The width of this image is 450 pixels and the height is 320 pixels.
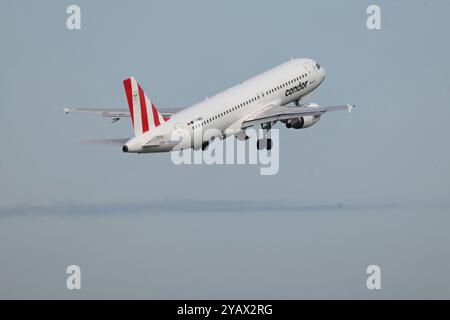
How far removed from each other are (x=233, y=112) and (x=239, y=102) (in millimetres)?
1517

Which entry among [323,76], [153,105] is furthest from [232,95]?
[323,76]

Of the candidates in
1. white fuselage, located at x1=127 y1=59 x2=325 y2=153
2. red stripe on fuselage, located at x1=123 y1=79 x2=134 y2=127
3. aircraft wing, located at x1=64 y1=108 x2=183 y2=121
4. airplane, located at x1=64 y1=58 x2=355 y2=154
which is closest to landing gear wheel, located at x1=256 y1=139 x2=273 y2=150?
airplane, located at x1=64 y1=58 x2=355 y2=154

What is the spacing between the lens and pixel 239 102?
394 feet

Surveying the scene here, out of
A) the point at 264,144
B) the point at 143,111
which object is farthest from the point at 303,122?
A: the point at 143,111

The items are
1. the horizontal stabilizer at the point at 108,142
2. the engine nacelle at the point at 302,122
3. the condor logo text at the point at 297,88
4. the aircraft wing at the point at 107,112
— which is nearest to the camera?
the horizontal stabilizer at the point at 108,142

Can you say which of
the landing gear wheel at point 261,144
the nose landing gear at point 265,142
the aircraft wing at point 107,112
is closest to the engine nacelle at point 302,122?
the nose landing gear at point 265,142

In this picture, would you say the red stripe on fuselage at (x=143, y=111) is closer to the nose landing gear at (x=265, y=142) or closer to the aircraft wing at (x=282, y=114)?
the aircraft wing at (x=282, y=114)

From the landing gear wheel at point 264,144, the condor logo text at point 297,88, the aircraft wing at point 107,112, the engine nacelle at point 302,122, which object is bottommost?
the landing gear wheel at point 264,144

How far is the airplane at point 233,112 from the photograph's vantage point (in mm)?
110812

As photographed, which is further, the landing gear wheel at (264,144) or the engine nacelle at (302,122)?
the engine nacelle at (302,122)

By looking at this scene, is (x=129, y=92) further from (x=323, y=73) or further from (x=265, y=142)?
(x=323, y=73)

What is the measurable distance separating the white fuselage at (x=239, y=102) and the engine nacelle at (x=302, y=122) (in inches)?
116

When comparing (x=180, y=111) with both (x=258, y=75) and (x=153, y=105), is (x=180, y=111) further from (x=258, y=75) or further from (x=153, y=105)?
(x=258, y=75)

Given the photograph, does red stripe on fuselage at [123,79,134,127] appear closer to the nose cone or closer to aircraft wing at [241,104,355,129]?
aircraft wing at [241,104,355,129]
